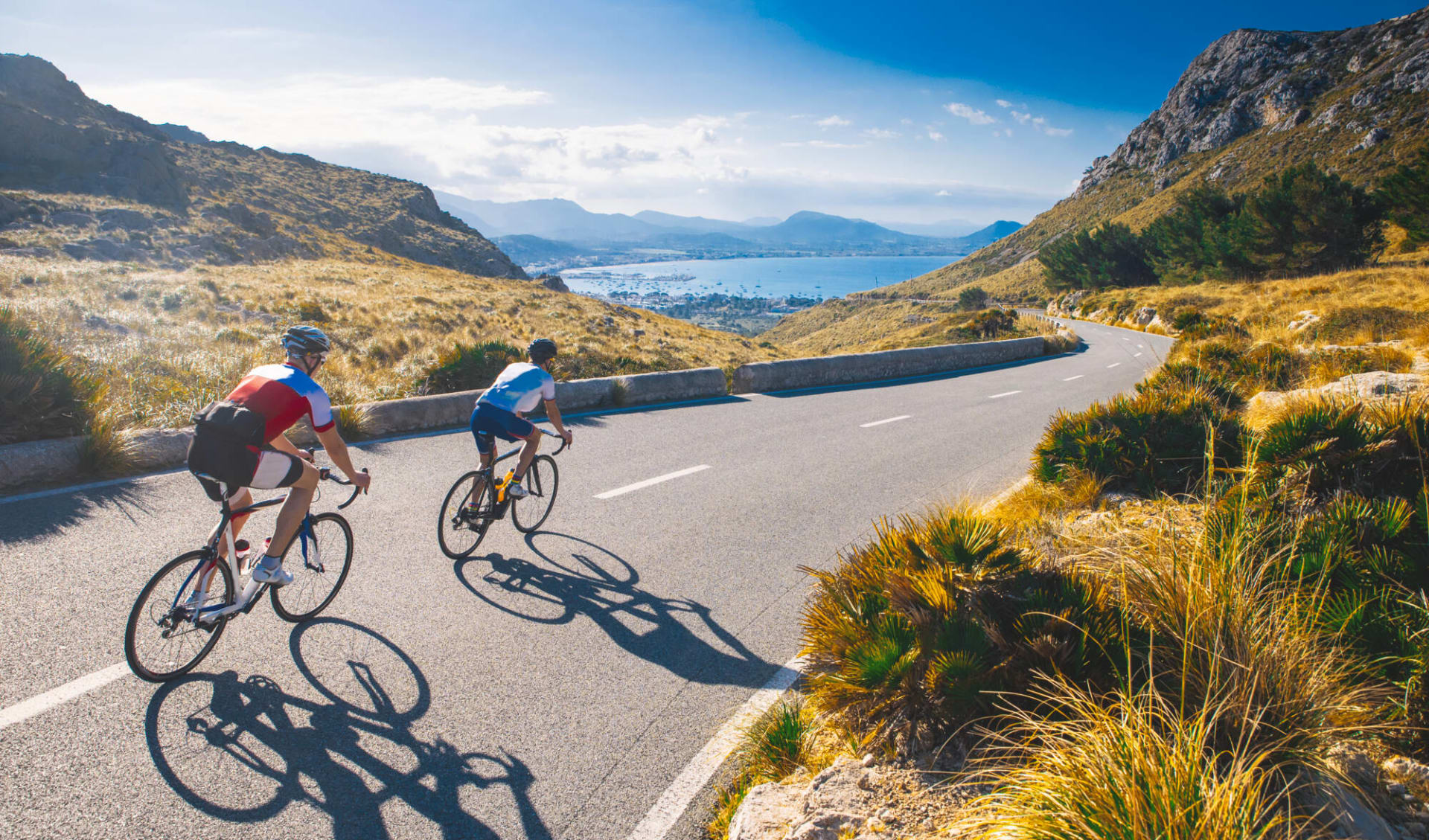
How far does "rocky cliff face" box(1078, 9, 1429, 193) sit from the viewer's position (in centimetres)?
7656

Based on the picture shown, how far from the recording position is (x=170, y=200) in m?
53.2

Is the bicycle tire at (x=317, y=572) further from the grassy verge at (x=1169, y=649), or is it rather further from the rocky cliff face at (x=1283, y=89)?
the rocky cliff face at (x=1283, y=89)

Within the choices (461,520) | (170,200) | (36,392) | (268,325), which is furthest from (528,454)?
(170,200)

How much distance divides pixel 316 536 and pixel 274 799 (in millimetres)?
2078

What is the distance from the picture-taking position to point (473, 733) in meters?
2.98

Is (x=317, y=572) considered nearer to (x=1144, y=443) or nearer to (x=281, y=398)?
(x=281, y=398)

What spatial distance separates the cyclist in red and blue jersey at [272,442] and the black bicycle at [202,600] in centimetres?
8

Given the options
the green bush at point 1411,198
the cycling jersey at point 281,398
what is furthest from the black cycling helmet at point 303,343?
the green bush at point 1411,198

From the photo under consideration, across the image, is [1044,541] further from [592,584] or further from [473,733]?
[473,733]

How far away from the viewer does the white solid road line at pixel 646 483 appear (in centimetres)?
633

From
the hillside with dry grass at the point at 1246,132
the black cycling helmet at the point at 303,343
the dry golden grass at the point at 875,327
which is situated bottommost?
the dry golden grass at the point at 875,327

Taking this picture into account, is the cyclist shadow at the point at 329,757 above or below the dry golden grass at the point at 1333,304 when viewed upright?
below

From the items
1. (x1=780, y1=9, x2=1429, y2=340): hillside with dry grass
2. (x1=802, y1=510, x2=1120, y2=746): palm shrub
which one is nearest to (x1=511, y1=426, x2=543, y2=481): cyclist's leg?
(x1=802, y1=510, x2=1120, y2=746): palm shrub

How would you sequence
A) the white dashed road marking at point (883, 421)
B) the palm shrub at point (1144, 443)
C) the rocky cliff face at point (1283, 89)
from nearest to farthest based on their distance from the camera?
1. the palm shrub at point (1144, 443)
2. the white dashed road marking at point (883, 421)
3. the rocky cliff face at point (1283, 89)
